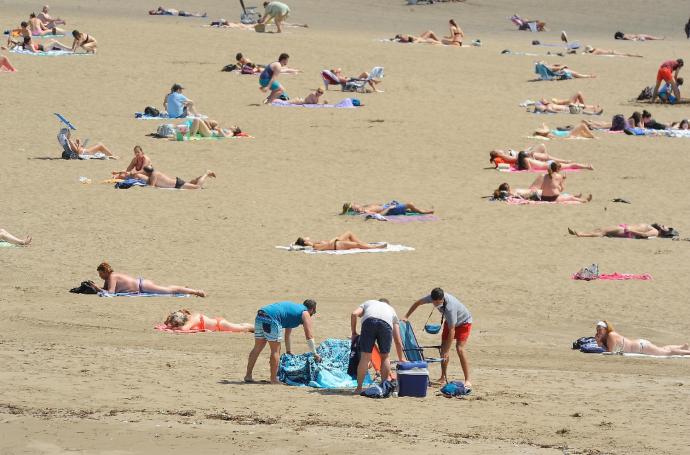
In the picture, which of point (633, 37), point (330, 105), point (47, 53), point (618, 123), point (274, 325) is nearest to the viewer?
point (274, 325)

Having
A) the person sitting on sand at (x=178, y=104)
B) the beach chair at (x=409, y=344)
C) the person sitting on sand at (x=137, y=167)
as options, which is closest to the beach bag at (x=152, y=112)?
the person sitting on sand at (x=178, y=104)

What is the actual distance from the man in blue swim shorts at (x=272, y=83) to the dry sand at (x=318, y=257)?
0.44m

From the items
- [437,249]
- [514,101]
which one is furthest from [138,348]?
[514,101]

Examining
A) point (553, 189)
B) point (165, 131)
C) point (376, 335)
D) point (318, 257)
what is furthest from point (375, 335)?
point (165, 131)

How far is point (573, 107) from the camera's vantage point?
30438mm

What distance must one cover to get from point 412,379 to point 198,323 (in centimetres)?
334

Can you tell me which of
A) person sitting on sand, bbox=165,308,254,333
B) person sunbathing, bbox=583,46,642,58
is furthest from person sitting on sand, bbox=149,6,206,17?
person sitting on sand, bbox=165,308,254,333

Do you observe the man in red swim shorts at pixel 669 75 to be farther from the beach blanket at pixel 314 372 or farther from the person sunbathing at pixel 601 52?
the beach blanket at pixel 314 372

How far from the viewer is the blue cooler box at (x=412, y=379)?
11.6 meters

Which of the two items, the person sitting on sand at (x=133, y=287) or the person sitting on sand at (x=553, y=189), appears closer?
the person sitting on sand at (x=133, y=287)

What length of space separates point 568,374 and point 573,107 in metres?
18.4

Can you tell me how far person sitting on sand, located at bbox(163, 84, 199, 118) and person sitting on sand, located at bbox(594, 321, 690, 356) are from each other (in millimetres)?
14862

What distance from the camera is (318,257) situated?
18.2 meters

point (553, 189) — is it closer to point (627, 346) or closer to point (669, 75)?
point (627, 346)
